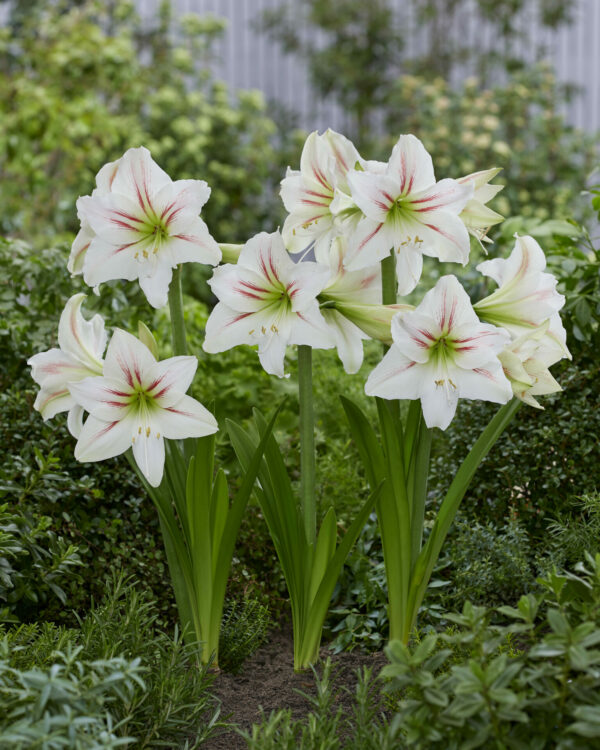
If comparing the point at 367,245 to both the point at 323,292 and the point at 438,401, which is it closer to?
the point at 323,292

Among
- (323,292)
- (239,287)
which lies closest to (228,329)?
(239,287)

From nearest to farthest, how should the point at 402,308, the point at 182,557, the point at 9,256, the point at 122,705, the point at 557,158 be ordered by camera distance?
the point at 122,705 → the point at 402,308 → the point at 182,557 → the point at 9,256 → the point at 557,158

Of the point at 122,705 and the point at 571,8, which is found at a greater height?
the point at 571,8

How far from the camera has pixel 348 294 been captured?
1.54 meters

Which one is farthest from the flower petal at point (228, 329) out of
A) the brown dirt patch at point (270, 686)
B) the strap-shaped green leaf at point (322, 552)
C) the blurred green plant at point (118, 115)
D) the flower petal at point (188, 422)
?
the blurred green plant at point (118, 115)

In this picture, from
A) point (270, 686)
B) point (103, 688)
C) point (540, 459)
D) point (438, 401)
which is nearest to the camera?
point (103, 688)

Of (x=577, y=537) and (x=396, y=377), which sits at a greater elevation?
(x=396, y=377)

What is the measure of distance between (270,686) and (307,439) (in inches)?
17.5

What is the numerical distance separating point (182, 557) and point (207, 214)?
5445 mm

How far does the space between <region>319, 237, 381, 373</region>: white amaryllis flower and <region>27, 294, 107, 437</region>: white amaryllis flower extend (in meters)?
0.41

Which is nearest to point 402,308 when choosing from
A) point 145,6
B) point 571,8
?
point 145,6

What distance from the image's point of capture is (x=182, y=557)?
5.24 ft

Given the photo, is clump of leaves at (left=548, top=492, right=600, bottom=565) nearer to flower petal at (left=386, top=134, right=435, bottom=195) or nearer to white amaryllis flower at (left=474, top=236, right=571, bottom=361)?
white amaryllis flower at (left=474, top=236, right=571, bottom=361)

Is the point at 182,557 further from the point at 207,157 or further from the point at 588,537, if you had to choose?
the point at 207,157
